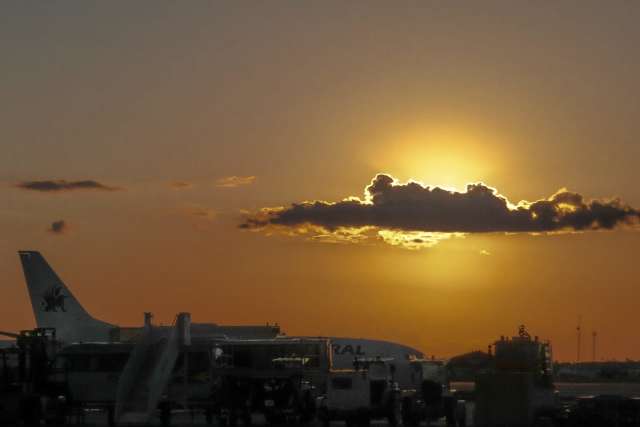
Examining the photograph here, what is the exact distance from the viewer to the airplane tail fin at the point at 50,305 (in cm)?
9431

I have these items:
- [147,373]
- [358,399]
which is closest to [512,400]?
[358,399]

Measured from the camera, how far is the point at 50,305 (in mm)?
94500

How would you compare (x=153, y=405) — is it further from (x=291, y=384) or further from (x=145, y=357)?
(x=291, y=384)

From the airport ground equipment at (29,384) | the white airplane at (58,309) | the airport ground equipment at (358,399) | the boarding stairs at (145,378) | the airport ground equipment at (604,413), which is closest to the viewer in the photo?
the airport ground equipment at (604,413)

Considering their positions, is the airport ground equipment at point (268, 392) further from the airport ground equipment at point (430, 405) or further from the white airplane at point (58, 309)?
the white airplane at point (58, 309)

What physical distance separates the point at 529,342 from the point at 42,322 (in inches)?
1650

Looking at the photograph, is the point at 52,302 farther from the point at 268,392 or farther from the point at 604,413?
the point at 604,413

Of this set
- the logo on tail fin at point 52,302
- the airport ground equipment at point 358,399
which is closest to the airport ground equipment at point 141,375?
the airport ground equipment at point 358,399

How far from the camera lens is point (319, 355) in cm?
6912

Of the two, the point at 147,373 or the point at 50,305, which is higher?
the point at 50,305

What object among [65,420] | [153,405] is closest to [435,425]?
[153,405]

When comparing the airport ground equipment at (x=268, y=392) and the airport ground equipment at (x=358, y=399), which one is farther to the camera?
the airport ground equipment at (x=268, y=392)

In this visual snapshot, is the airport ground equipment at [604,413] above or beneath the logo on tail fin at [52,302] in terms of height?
beneath

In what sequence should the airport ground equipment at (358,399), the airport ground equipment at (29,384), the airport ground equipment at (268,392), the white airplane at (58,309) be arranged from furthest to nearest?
the white airplane at (58,309) < the airport ground equipment at (268,392) < the airport ground equipment at (29,384) < the airport ground equipment at (358,399)
